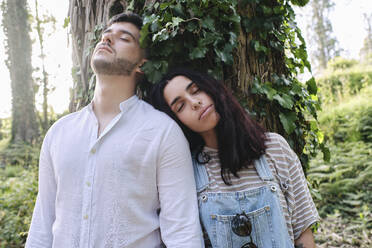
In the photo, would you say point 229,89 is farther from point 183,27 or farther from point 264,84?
point 183,27

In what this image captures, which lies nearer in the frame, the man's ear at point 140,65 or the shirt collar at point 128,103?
the shirt collar at point 128,103

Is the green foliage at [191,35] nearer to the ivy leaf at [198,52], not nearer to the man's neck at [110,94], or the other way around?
the ivy leaf at [198,52]

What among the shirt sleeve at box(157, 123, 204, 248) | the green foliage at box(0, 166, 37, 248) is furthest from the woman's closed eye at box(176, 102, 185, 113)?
the green foliage at box(0, 166, 37, 248)

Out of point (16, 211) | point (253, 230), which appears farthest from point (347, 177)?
point (16, 211)

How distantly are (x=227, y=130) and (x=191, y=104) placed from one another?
242 mm

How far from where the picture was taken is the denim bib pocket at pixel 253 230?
4.52 ft

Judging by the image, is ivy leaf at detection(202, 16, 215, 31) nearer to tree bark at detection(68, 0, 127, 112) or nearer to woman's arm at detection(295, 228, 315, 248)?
tree bark at detection(68, 0, 127, 112)

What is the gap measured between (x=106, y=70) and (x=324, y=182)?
4.38m

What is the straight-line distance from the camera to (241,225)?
136 cm

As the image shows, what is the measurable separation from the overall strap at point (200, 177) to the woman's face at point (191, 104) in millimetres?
197

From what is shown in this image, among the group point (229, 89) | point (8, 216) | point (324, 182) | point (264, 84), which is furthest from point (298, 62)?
point (8, 216)

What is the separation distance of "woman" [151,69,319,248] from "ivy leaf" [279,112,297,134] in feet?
1.05

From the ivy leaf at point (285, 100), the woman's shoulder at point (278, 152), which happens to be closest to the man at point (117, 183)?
the woman's shoulder at point (278, 152)

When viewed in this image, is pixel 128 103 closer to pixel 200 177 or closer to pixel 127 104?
pixel 127 104
